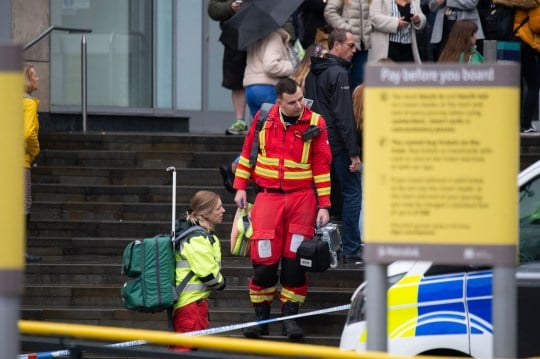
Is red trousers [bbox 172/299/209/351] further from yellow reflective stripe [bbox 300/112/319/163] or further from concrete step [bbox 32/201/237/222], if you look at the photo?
concrete step [bbox 32/201/237/222]

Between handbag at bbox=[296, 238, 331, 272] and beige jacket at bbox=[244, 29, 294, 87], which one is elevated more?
beige jacket at bbox=[244, 29, 294, 87]

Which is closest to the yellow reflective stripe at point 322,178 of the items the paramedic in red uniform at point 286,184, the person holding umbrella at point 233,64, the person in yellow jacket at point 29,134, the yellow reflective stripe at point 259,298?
the paramedic in red uniform at point 286,184

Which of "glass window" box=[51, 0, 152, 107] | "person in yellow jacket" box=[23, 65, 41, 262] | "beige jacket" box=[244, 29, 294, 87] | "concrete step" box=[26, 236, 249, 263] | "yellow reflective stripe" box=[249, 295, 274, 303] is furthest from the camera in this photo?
"glass window" box=[51, 0, 152, 107]

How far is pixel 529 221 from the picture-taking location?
Result: 8.49m

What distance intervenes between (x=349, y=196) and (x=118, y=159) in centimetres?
367

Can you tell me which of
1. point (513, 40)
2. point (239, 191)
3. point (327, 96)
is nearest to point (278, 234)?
point (239, 191)

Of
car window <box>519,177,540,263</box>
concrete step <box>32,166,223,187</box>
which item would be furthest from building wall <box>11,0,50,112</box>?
car window <box>519,177,540,263</box>

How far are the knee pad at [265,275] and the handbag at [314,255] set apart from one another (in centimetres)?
26

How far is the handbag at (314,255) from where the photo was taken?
11281mm

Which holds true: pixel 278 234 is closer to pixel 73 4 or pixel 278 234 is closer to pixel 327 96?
pixel 327 96

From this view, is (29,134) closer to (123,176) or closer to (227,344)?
(123,176)

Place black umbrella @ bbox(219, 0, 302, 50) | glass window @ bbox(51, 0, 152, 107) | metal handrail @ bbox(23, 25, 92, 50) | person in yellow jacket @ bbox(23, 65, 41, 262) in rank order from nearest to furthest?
person in yellow jacket @ bbox(23, 65, 41, 262) → black umbrella @ bbox(219, 0, 302, 50) → metal handrail @ bbox(23, 25, 92, 50) → glass window @ bbox(51, 0, 152, 107)

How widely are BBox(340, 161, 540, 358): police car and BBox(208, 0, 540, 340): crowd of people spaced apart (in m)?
2.87

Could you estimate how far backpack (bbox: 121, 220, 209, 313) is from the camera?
10.4m
